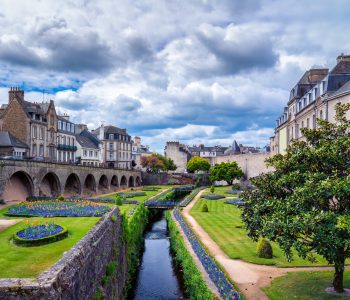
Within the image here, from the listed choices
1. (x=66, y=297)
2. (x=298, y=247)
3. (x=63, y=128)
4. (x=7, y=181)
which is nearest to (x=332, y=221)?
(x=298, y=247)

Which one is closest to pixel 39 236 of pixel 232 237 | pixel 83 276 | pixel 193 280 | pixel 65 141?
pixel 193 280

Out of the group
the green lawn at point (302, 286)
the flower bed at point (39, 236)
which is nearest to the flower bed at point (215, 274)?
the green lawn at point (302, 286)

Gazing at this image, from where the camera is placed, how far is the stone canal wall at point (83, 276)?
6.57 meters

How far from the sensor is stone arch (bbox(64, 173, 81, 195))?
50312 mm

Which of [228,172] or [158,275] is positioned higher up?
[228,172]

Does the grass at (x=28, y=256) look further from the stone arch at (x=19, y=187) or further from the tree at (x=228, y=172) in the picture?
the tree at (x=228, y=172)

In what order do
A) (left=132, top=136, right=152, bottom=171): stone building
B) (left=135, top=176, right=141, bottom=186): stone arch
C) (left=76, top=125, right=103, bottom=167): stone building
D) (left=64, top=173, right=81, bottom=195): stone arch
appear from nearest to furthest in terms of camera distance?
(left=64, top=173, right=81, bottom=195): stone arch < (left=76, top=125, right=103, bottom=167): stone building < (left=135, top=176, right=141, bottom=186): stone arch < (left=132, top=136, right=152, bottom=171): stone building

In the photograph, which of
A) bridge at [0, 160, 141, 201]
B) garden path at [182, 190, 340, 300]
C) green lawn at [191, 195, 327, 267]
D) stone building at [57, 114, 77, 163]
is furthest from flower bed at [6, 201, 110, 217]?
stone building at [57, 114, 77, 163]

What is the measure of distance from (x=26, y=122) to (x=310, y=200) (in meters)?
44.8

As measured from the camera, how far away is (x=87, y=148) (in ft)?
242

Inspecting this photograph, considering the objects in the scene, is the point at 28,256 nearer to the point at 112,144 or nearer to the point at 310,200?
the point at 310,200

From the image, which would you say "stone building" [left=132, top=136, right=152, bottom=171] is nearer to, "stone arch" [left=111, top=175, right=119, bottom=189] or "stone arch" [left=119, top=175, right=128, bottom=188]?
"stone arch" [left=119, top=175, right=128, bottom=188]

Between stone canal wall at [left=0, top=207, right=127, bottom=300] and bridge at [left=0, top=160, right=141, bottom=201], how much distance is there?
20640mm

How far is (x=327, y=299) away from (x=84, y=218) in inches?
743
